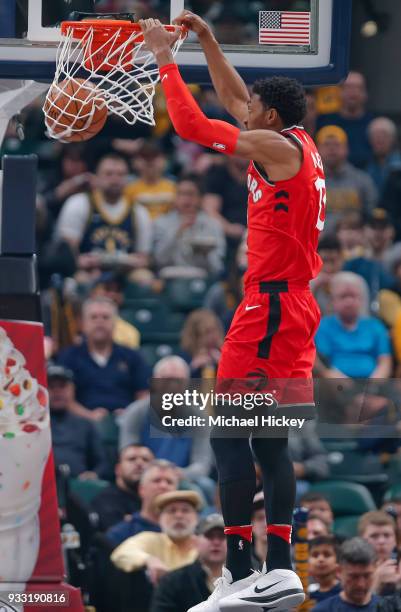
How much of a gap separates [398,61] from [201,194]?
319 cm

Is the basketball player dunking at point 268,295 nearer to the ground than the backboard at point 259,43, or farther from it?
nearer to the ground

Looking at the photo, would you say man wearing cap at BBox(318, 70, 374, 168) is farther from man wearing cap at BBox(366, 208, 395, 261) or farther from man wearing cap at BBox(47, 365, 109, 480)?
man wearing cap at BBox(47, 365, 109, 480)

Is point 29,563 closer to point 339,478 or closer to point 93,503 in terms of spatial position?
point 93,503

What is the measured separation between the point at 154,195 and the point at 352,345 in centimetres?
287

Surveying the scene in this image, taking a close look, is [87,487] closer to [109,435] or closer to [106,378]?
[109,435]

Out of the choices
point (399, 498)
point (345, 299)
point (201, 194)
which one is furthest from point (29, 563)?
point (201, 194)

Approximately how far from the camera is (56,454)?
11617mm

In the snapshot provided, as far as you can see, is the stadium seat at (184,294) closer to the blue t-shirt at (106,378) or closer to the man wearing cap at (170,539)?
the blue t-shirt at (106,378)

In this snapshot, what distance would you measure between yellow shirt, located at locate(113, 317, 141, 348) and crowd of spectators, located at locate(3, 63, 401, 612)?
19 millimetres

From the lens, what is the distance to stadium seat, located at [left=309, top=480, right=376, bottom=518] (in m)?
11.5

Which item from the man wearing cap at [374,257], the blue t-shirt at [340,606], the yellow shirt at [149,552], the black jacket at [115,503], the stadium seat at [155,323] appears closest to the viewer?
the blue t-shirt at [340,606]

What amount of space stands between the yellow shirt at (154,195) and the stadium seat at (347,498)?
387cm

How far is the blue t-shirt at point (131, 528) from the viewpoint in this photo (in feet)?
34.5

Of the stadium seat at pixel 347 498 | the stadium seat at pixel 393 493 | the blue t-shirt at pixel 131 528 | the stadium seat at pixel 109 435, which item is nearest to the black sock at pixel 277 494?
the blue t-shirt at pixel 131 528
